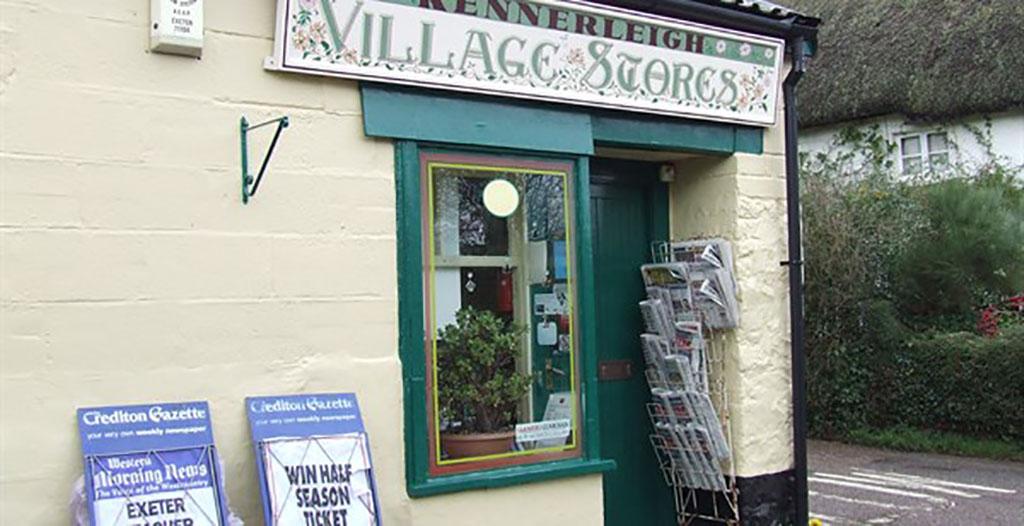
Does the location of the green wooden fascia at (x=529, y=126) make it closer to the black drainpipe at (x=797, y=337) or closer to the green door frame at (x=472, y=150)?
the green door frame at (x=472, y=150)

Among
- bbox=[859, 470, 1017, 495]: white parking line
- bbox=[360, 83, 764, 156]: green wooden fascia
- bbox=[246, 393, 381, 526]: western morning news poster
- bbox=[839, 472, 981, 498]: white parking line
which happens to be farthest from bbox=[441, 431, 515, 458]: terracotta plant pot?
bbox=[859, 470, 1017, 495]: white parking line

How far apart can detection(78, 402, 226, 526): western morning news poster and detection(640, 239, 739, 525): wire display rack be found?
3.05m

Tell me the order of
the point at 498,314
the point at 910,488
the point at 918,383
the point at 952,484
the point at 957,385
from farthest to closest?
the point at 918,383
the point at 957,385
the point at 952,484
the point at 910,488
the point at 498,314

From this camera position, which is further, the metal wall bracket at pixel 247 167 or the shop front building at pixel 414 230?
the metal wall bracket at pixel 247 167

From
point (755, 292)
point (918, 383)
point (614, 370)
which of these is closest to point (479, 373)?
point (614, 370)

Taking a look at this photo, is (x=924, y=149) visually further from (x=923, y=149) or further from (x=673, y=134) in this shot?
(x=673, y=134)

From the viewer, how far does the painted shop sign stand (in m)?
4.96

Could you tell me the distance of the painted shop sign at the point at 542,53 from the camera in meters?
4.96

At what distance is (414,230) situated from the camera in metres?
5.27

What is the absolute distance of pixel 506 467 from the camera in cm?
551

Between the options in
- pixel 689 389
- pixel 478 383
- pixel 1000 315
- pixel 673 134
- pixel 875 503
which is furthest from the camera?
pixel 1000 315

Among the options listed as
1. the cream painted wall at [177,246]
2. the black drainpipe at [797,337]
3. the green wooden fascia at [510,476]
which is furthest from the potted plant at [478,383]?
the black drainpipe at [797,337]

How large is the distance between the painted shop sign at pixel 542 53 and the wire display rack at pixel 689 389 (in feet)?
3.28

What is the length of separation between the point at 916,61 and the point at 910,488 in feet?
38.4
